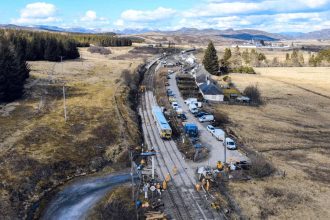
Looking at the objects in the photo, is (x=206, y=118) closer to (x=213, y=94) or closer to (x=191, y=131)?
(x=191, y=131)

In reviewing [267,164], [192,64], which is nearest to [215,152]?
[267,164]

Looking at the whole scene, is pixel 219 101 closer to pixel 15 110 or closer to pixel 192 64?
pixel 15 110

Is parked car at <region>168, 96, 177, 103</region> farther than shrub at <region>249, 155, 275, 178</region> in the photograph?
Yes

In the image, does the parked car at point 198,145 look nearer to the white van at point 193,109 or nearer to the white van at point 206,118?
the white van at point 206,118

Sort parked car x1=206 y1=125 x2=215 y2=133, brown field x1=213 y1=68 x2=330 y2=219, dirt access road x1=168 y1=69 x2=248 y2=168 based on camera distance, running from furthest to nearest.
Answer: parked car x1=206 y1=125 x2=215 y2=133 < dirt access road x1=168 y1=69 x2=248 y2=168 < brown field x1=213 y1=68 x2=330 y2=219

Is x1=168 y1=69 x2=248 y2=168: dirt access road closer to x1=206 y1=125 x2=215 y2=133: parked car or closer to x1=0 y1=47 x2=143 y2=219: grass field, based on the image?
x1=206 y1=125 x2=215 y2=133: parked car

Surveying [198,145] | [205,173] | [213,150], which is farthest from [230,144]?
[205,173]

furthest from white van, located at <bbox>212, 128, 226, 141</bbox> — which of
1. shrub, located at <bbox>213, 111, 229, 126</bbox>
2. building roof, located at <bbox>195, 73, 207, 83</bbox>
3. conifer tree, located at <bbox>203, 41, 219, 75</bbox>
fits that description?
conifer tree, located at <bbox>203, 41, 219, 75</bbox>

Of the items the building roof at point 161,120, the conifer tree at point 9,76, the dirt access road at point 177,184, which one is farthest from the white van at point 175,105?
the conifer tree at point 9,76
